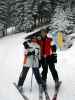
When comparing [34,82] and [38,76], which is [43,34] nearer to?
[38,76]

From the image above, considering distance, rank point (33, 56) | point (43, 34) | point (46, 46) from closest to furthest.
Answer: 1. point (33, 56)
2. point (43, 34)
3. point (46, 46)

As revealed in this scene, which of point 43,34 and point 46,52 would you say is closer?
point 43,34

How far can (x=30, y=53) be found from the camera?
419 inches

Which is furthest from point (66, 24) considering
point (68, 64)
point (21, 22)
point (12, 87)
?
point (12, 87)

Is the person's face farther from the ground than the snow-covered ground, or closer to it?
farther from the ground

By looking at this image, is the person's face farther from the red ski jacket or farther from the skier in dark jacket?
the skier in dark jacket

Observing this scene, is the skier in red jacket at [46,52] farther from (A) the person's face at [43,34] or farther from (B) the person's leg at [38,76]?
(B) the person's leg at [38,76]

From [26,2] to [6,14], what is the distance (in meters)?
4.23

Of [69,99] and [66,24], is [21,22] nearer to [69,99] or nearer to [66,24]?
[66,24]

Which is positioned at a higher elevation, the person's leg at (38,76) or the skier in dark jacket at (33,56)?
Result: the skier in dark jacket at (33,56)

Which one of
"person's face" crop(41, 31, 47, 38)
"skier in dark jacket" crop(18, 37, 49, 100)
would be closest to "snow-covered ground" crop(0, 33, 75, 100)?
"skier in dark jacket" crop(18, 37, 49, 100)

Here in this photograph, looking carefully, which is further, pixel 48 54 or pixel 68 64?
pixel 68 64

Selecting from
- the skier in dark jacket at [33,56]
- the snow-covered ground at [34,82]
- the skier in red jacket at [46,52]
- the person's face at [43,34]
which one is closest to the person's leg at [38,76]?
the skier in dark jacket at [33,56]

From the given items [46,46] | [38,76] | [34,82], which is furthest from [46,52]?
[34,82]
